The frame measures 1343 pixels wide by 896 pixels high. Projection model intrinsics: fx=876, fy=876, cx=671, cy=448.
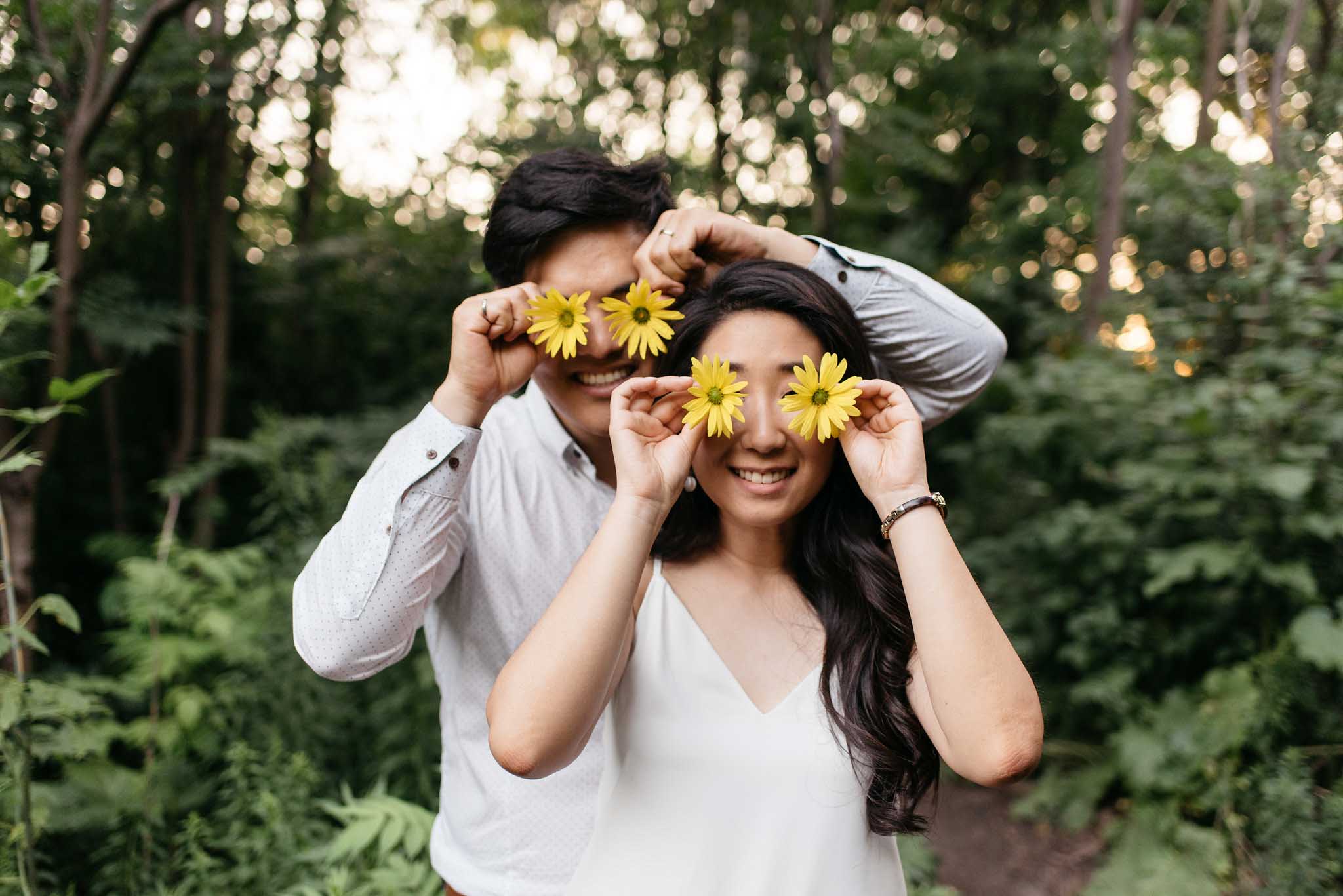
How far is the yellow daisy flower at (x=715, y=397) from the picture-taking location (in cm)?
132

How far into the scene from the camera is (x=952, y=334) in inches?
74.7

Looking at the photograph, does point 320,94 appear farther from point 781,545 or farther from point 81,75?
point 781,545

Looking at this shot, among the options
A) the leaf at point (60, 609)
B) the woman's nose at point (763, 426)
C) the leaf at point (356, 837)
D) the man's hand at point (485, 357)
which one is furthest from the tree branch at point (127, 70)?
the woman's nose at point (763, 426)

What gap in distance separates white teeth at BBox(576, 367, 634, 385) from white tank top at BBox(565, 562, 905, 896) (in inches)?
21.0

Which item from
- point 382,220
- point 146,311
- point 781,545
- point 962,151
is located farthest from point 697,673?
point 962,151

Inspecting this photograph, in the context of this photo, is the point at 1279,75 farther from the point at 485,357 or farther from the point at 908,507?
the point at 485,357

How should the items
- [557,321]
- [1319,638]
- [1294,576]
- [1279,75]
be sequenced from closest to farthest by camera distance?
[557,321] < [1319,638] < [1294,576] < [1279,75]

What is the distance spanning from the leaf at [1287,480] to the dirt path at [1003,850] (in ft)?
5.93

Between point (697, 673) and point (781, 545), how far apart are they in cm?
30

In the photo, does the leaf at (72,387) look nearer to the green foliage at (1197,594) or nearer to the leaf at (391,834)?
the leaf at (391,834)

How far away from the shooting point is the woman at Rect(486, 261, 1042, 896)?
122 cm

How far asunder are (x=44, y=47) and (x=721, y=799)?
3.07 m

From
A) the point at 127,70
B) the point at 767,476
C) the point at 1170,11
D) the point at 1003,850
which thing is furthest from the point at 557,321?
Result: the point at 1170,11

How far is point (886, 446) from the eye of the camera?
1378 mm
